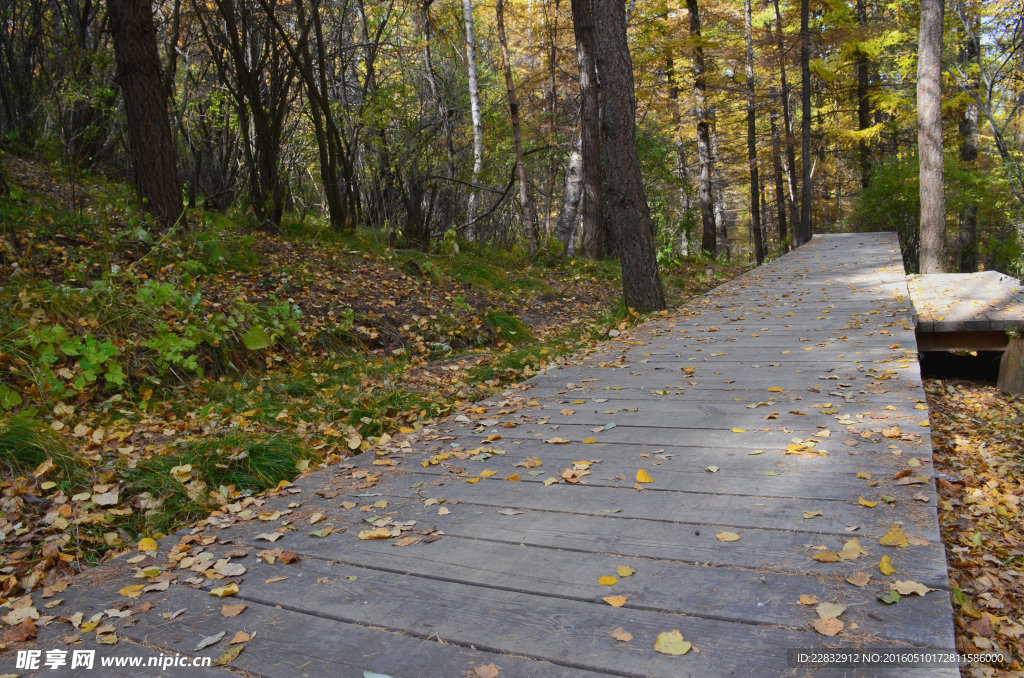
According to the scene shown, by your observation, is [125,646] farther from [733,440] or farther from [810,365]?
[810,365]

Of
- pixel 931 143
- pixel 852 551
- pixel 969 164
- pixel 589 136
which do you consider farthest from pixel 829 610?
pixel 969 164

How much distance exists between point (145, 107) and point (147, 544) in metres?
5.90

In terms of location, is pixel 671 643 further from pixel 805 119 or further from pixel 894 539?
pixel 805 119

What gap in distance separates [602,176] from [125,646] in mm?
10981

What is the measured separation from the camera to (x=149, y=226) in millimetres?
6734

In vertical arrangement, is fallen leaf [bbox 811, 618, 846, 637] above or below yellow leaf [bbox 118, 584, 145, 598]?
below

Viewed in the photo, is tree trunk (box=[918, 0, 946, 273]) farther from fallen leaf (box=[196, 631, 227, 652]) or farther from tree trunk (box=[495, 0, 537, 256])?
fallen leaf (box=[196, 631, 227, 652])

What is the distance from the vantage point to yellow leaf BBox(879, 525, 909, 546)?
6.57 ft

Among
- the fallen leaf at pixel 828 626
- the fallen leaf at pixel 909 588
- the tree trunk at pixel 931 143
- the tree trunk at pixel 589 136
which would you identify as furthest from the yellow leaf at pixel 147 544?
the tree trunk at pixel 931 143

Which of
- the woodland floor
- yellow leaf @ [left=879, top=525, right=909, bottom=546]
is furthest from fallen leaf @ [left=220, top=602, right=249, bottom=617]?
yellow leaf @ [left=879, top=525, right=909, bottom=546]

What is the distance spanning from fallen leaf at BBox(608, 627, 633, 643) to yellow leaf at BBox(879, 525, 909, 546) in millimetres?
912

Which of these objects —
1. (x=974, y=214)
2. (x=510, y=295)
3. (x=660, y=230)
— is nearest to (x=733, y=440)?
(x=510, y=295)

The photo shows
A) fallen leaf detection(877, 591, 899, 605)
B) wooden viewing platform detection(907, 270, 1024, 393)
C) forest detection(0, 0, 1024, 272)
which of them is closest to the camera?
fallen leaf detection(877, 591, 899, 605)

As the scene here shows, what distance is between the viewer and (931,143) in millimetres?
10430
